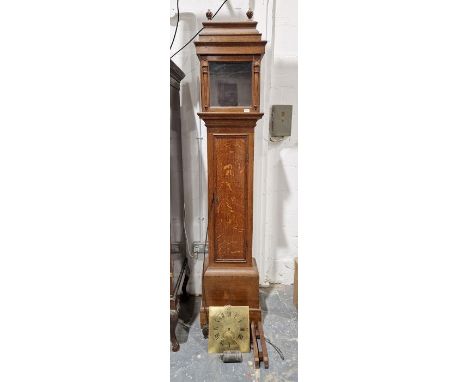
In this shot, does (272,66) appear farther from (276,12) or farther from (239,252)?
(239,252)

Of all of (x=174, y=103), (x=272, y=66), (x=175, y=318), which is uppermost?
(x=272, y=66)

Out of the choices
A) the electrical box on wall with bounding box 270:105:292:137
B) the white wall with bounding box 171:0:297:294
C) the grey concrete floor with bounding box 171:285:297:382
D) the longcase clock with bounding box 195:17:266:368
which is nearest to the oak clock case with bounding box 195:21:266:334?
the longcase clock with bounding box 195:17:266:368

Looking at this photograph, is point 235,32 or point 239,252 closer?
point 235,32

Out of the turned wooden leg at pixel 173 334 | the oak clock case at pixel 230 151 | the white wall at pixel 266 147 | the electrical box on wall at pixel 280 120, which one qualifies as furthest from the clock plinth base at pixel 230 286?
the electrical box on wall at pixel 280 120

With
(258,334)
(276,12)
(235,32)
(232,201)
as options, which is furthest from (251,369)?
(276,12)

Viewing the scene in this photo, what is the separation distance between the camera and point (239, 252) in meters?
1.61

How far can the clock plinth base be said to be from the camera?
1600mm

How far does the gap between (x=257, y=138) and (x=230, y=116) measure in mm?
466

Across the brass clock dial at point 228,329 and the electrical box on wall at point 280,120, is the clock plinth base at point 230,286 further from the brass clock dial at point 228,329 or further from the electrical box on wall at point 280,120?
the electrical box on wall at point 280,120

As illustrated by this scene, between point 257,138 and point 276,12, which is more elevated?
point 276,12

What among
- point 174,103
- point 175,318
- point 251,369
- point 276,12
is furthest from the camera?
point 276,12

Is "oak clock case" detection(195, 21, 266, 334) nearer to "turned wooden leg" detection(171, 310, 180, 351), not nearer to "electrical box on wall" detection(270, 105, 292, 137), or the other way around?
"turned wooden leg" detection(171, 310, 180, 351)

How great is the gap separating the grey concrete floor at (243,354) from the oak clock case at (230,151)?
0.39 feet

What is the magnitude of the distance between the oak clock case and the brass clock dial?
0.08m
